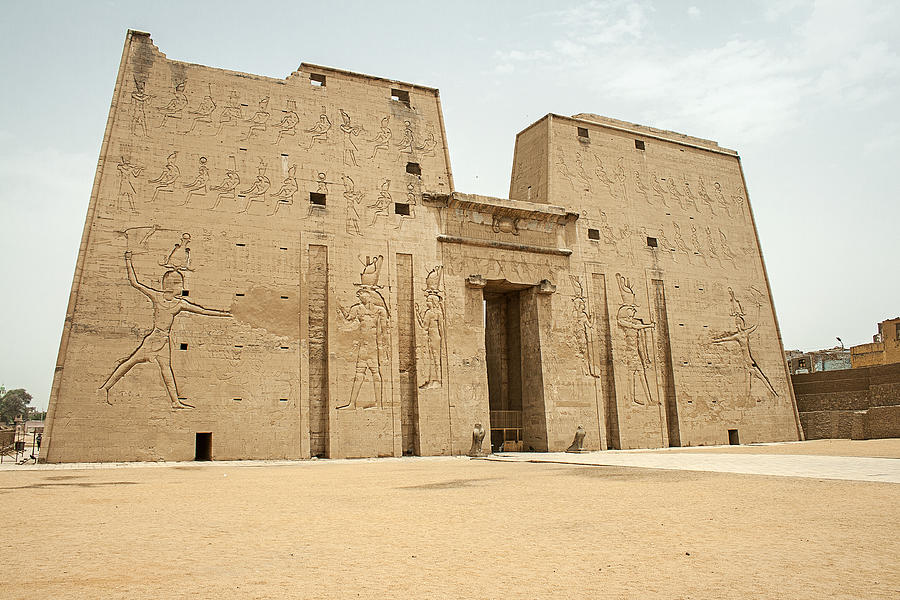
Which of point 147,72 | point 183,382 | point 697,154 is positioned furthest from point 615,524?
point 697,154

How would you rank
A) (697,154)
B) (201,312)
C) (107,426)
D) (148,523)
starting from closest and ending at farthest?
1. (148,523)
2. (107,426)
3. (201,312)
4. (697,154)

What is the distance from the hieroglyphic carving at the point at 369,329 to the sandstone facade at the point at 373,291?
49mm

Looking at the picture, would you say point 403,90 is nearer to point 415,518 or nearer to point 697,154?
point 697,154

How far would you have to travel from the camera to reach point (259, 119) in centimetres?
1570

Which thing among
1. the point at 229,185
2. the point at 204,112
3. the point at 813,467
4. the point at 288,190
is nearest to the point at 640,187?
the point at 288,190

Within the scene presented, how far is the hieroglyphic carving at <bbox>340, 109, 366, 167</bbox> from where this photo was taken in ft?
53.7

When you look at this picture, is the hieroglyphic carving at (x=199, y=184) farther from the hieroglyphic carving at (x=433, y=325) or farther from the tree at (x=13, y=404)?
the tree at (x=13, y=404)

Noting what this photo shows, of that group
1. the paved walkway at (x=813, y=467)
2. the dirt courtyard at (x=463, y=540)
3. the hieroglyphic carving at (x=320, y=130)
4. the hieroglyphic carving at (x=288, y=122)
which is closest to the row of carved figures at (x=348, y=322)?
the hieroglyphic carving at (x=320, y=130)

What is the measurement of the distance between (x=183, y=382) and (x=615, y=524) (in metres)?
10.9

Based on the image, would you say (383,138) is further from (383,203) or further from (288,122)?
(288,122)

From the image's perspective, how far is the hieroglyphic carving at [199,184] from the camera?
1454cm

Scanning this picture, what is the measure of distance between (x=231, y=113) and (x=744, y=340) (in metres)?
16.2

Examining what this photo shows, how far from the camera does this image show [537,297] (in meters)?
17.6

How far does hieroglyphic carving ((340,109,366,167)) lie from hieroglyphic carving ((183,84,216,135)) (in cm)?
309
